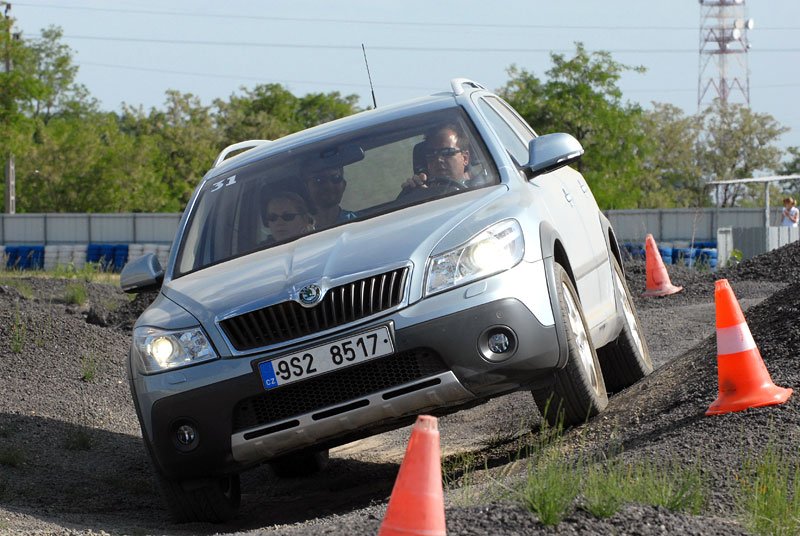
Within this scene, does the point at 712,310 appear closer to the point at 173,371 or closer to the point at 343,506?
the point at 343,506

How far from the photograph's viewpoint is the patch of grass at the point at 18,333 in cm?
1130

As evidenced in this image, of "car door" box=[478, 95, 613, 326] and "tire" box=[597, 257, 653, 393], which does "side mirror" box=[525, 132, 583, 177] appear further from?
"tire" box=[597, 257, 653, 393]

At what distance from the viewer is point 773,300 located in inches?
317

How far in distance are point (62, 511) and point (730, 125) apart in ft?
289

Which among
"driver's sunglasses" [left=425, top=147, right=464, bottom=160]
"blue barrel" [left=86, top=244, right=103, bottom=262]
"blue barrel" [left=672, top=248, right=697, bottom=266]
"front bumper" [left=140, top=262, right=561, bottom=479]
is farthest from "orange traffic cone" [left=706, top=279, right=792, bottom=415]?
"blue barrel" [left=86, top=244, right=103, bottom=262]

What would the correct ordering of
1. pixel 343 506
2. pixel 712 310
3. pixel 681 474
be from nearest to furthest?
pixel 681 474, pixel 343 506, pixel 712 310

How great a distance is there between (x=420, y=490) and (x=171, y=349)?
8.48 feet

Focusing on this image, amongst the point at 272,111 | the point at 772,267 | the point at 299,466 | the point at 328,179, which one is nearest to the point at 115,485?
the point at 299,466

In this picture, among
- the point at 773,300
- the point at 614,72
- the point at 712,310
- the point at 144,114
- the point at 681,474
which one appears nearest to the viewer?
the point at 681,474

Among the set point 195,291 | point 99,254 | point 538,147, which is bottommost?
point 99,254

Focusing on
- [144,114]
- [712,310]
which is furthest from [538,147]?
[144,114]

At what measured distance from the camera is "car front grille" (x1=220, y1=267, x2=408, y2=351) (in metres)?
5.49

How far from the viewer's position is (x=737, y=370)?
19.7 ft

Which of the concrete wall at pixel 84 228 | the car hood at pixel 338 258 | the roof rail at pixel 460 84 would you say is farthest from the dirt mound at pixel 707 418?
the concrete wall at pixel 84 228
